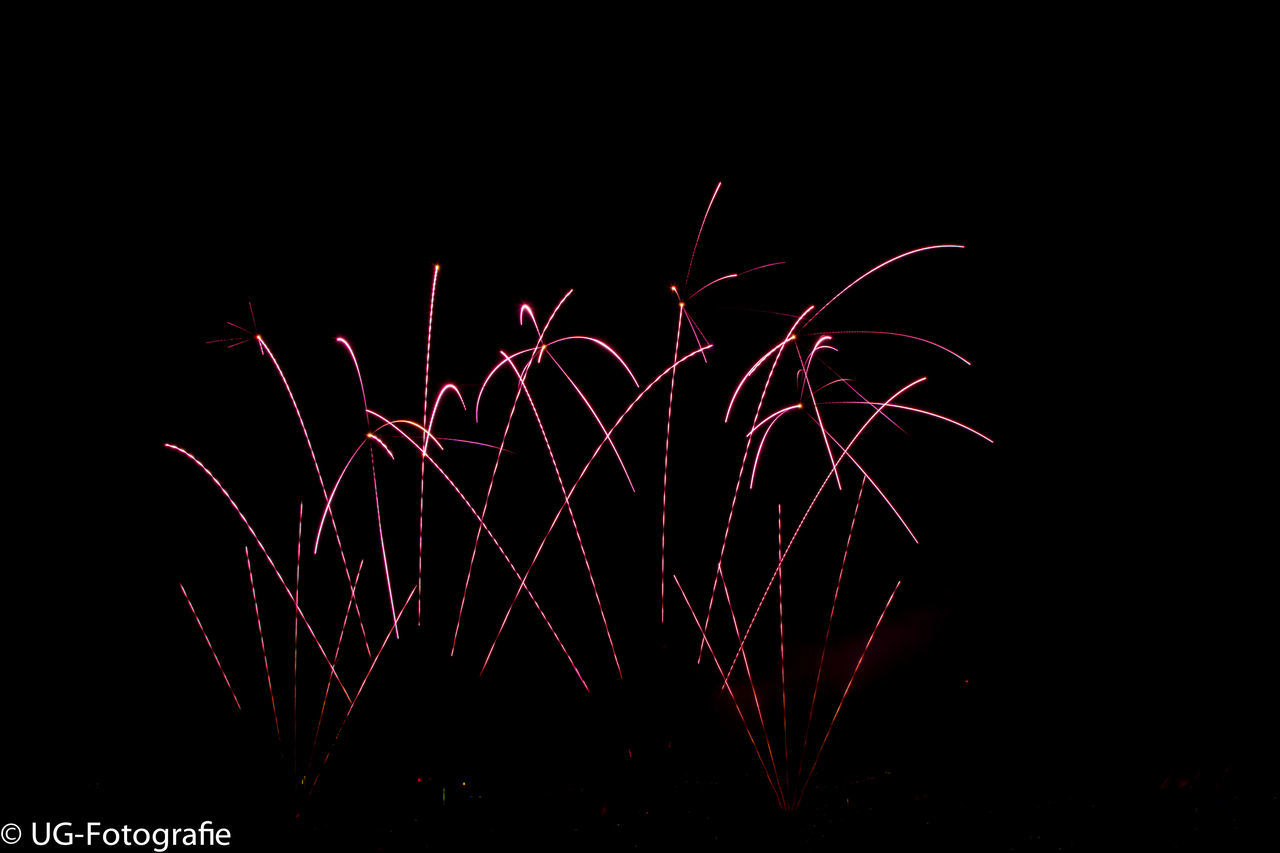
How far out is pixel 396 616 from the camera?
2.55 m

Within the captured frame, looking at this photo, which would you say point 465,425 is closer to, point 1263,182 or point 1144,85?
point 1144,85

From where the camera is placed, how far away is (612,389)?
2715 millimetres

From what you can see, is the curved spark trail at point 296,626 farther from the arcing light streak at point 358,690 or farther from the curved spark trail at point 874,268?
the curved spark trail at point 874,268

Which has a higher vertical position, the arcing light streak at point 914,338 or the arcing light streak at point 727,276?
the arcing light streak at point 727,276

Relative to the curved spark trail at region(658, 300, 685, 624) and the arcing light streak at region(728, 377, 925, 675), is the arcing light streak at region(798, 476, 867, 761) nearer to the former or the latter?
the arcing light streak at region(728, 377, 925, 675)

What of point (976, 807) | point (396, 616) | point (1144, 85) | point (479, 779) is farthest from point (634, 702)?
point (1144, 85)

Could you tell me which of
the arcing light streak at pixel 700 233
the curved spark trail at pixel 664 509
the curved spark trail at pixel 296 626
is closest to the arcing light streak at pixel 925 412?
the curved spark trail at pixel 664 509

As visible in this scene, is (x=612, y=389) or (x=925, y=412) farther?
(x=612, y=389)

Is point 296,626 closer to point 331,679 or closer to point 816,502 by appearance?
point 331,679

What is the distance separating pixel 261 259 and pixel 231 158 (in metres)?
0.38

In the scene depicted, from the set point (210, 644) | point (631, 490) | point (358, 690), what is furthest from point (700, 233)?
point (210, 644)

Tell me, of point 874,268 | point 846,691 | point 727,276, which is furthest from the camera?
point 874,268

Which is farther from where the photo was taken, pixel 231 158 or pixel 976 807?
pixel 231 158

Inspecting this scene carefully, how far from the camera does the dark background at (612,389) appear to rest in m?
2.60
